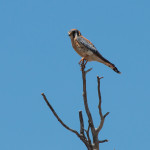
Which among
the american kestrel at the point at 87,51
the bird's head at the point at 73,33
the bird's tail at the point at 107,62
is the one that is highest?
the bird's head at the point at 73,33

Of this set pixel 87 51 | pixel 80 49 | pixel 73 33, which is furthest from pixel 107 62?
pixel 73 33

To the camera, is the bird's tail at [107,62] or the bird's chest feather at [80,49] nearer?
the bird's tail at [107,62]

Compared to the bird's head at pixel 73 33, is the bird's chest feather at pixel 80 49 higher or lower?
lower

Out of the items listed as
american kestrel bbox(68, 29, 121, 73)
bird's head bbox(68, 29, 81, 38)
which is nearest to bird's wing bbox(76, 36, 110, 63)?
american kestrel bbox(68, 29, 121, 73)

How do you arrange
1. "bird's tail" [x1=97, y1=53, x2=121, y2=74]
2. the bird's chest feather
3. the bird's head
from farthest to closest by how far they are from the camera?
the bird's head
the bird's chest feather
"bird's tail" [x1=97, y1=53, x2=121, y2=74]

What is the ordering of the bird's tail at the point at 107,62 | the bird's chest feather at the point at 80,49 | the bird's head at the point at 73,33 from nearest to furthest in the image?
the bird's tail at the point at 107,62, the bird's chest feather at the point at 80,49, the bird's head at the point at 73,33

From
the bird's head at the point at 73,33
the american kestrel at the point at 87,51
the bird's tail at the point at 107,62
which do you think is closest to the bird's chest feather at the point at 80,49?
the american kestrel at the point at 87,51

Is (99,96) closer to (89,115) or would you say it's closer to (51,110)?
(89,115)

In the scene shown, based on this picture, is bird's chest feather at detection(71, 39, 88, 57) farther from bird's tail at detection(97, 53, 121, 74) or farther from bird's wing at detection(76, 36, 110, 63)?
bird's tail at detection(97, 53, 121, 74)

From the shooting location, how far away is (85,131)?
7.20 meters

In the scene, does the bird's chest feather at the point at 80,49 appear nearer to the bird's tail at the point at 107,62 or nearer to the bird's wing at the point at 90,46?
the bird's wing at the point at 90,46

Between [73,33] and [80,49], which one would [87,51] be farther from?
[73,33]

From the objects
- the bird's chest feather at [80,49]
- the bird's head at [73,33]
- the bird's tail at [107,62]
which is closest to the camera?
the bird's tail at [107,62]

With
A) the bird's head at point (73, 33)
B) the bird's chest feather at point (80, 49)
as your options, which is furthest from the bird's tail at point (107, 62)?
the bird's head at point (73, 33)
